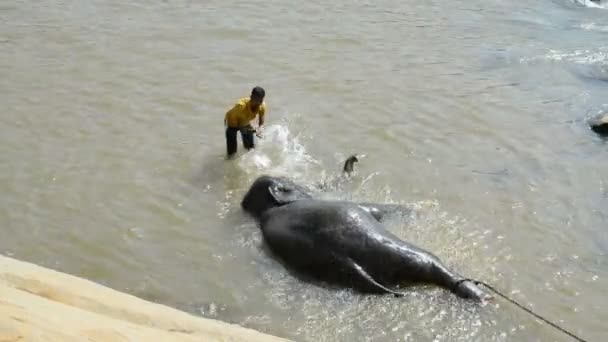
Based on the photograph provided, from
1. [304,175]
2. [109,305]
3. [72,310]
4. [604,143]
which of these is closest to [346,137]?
[304,175]

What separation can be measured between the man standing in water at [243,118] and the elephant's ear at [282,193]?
1.27 meters

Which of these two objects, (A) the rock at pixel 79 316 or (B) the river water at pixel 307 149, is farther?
(B) the river water at pixel 307 149

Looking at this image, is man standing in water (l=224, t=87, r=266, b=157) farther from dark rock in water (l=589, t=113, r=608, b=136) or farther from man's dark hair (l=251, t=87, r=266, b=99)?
dark rock in water (l=589, t=113, r=608, b=136)

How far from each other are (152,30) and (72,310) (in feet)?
26.2

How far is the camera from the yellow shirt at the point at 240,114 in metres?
7.09

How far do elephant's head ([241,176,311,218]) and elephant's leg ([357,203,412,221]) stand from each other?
59 cm

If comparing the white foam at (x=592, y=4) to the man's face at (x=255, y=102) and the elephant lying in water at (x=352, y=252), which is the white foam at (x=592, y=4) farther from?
the elephant lying in water at (x=352, y=252)

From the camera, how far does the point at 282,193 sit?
6.00 meters

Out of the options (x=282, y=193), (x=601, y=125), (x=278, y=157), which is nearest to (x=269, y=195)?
(x=282, y=193)

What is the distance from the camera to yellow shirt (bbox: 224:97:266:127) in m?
7.09

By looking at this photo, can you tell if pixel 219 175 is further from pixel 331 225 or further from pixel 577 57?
pixel 577 57

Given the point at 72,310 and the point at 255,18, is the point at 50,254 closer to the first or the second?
the point at 72,310

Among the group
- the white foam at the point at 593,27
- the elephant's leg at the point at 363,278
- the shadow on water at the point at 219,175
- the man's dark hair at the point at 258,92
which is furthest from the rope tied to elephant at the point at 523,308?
the white foam at the point at 593,27

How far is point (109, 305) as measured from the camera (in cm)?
400
